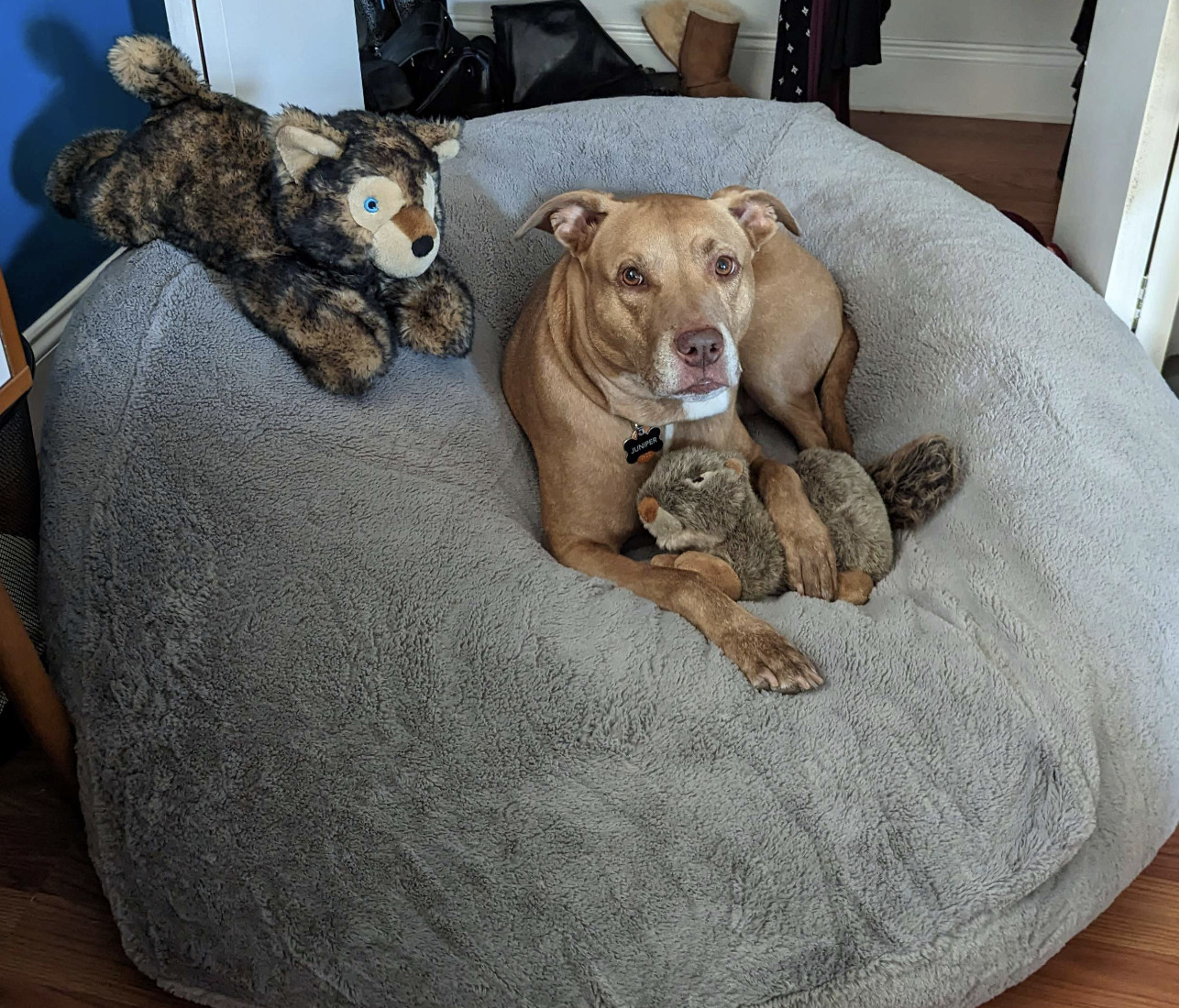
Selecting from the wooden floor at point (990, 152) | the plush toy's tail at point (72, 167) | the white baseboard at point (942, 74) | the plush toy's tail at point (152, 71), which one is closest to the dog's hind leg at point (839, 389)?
the plush toy's tail at point (152, 71)

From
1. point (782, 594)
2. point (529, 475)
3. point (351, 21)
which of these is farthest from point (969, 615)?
point (351, 21)

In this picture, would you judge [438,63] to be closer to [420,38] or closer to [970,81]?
[420,38]

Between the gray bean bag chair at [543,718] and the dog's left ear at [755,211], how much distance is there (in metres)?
0.48

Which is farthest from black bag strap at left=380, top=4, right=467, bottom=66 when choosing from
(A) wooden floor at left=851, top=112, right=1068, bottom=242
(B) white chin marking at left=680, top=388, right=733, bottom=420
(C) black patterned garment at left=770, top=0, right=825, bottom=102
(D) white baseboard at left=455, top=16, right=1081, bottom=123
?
(B) white chin marking at left=680, top=388, right=733, bottom=420

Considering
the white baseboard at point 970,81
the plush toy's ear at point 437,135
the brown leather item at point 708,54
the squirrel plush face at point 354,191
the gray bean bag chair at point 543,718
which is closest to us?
the gray bean bag chair at point 543,718

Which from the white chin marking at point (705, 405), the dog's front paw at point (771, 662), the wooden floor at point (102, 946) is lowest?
the wooden floor at point (102, 946)

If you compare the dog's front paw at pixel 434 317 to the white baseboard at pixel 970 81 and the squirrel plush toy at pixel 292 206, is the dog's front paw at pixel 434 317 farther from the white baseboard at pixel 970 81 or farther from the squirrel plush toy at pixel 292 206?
the white baseboard at pixel 970 81

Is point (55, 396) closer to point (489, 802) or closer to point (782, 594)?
point (489, 802)

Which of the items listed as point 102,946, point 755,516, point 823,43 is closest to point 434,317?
point 755,516

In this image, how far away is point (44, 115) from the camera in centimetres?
246

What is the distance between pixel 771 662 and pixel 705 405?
2.03ft

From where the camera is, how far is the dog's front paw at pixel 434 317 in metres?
2.12

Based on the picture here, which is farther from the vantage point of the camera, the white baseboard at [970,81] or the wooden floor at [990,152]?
the white baseboard at [970,81]

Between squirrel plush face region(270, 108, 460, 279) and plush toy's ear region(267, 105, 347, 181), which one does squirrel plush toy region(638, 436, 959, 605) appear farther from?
plush toy's ear region(267, 105, 347, 181)
